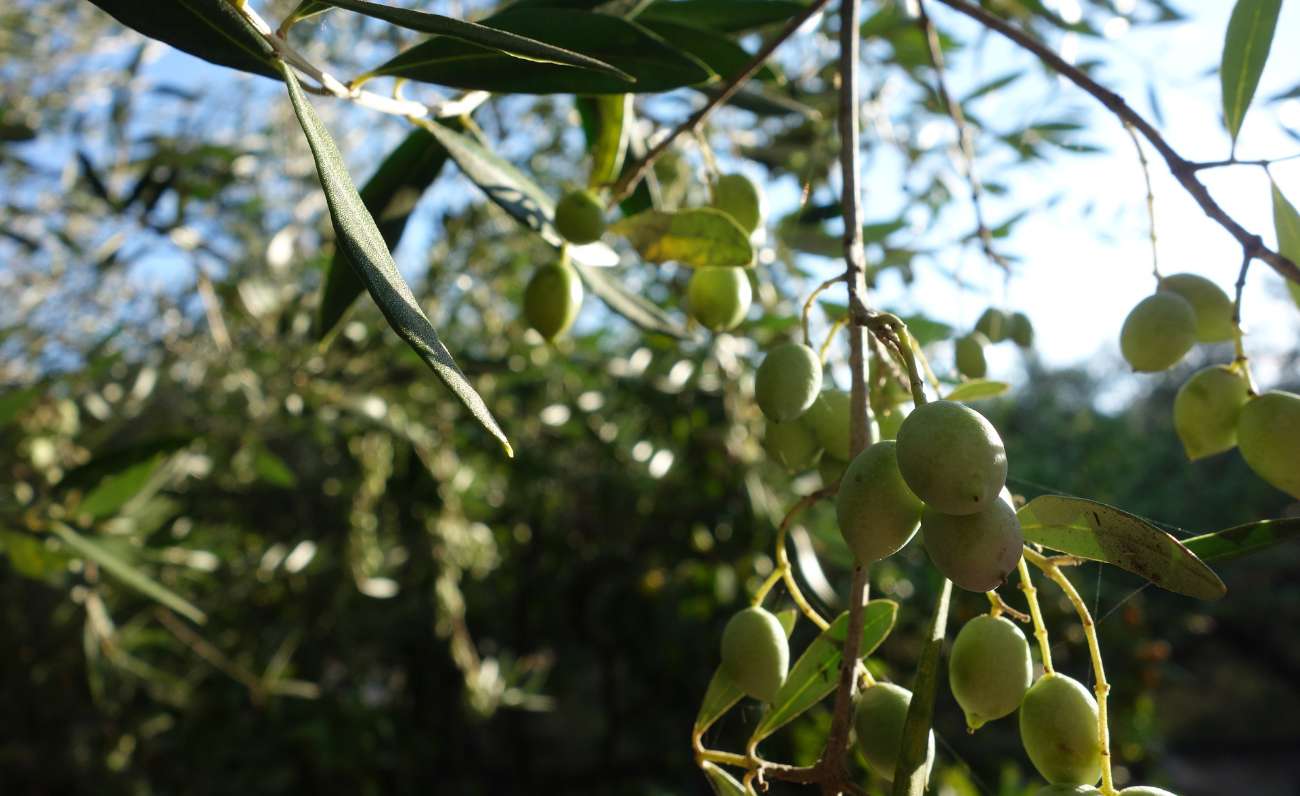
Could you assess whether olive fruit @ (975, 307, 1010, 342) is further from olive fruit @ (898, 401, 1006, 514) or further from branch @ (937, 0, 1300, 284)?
olive fruit @ (898, 401, 1006, 514)

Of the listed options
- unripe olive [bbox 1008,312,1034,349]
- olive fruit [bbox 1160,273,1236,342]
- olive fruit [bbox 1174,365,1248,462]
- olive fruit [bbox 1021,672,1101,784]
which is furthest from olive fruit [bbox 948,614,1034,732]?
unripe olive [bbox 1008,312,1034,349]

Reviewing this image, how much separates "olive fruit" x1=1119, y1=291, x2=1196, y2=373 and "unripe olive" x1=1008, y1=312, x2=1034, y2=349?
9.8 inches

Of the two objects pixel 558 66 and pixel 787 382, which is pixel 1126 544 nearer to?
pixel 787 382

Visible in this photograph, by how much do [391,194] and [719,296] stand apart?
329 millimetres

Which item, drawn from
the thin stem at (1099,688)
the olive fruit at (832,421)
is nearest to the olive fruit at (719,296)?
the olive fruit at (832,421)

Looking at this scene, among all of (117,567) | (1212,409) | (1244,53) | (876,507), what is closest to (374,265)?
(876,507)

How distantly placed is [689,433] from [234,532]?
76.0 inches

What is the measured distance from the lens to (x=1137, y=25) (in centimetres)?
190

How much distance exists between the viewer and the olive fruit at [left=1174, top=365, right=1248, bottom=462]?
0.69 metres

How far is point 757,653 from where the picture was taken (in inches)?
23.8

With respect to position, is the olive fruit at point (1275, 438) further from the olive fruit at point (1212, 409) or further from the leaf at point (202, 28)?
the leaf at point (202, 28)

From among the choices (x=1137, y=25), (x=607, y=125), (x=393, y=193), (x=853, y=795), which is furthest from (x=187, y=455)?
(x=1137, y=25)

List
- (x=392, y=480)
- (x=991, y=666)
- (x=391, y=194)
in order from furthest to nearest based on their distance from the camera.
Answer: (x=392, y=480) → (x=391, y=194) → (x=991, y=666)

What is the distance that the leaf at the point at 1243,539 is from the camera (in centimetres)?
51
